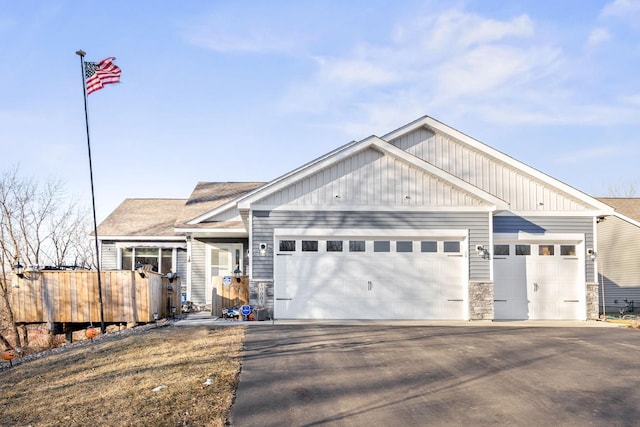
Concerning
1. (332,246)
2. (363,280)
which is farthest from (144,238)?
(363,280)

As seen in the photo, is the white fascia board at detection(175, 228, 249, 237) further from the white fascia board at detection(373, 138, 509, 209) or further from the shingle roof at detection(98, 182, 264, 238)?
the white fascia board at detection(373, 138, 509, 209)

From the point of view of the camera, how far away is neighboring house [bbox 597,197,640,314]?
24875mm

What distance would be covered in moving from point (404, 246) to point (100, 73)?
405 inches

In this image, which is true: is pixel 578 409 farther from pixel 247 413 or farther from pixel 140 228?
pixel 140 228

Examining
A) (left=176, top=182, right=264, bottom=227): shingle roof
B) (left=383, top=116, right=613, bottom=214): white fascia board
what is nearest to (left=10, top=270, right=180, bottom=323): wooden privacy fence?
(left=176, top=182, right=264, bottom=227): shingle roof

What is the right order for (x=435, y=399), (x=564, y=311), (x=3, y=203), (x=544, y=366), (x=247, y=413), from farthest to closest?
(x=3, y=203) < (x=564, y=311) < (x=544, y=366) < (x=435, y=399) < (x=247, y=413)

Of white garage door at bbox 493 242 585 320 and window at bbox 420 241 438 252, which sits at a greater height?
window at bbox 420 241 438 252

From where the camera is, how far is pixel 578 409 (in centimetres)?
702

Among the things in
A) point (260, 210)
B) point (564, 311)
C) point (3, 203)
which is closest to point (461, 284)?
point (564, 311)

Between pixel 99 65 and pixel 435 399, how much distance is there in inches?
567

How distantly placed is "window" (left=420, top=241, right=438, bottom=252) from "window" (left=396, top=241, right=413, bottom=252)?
322mm

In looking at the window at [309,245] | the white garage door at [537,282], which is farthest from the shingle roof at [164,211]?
the white garage door at [537,282]

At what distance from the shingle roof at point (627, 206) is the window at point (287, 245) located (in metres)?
16.3

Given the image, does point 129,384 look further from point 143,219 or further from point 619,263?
point 619,263
